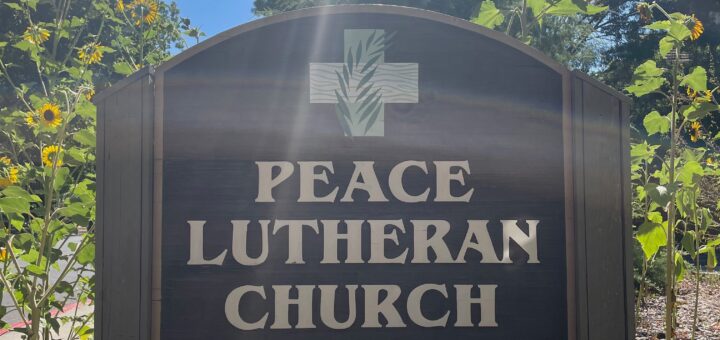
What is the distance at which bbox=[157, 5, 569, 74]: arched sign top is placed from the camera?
203 cm

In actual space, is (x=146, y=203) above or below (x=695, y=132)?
below

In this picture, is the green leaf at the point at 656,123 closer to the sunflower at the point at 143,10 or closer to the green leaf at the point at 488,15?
the green leaf at the point at 488,15

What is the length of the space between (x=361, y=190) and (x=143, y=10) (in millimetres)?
2393

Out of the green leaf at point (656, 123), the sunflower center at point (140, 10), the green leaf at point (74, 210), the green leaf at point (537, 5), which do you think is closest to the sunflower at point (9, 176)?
the green leaf at point (74, 210)

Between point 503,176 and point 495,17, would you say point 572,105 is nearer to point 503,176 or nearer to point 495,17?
point 503,176

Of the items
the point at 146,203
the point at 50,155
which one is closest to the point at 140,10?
the point at 50,155

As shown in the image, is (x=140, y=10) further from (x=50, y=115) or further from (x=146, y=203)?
(x=146, y=203)

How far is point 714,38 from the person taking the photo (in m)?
21.2

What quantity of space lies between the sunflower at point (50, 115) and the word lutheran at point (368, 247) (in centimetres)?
118

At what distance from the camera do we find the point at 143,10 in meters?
3.84

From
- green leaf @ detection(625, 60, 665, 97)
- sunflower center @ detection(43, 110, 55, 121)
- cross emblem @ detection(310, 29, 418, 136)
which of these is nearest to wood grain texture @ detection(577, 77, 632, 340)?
cross emblem @ detection(310, 29, 418, 136)

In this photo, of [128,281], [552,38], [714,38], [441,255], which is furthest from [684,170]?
[714,38]

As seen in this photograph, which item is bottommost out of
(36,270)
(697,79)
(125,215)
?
(36,270)

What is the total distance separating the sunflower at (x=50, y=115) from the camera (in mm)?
2803
